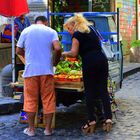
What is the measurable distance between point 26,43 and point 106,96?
1.45 meters

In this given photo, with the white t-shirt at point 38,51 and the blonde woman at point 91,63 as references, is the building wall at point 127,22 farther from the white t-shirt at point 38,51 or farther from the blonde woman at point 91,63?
the white t-shirt at point 38,51

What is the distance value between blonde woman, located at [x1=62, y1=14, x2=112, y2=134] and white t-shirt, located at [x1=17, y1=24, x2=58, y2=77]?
324mm

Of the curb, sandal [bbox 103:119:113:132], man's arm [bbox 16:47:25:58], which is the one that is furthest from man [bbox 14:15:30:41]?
the curb

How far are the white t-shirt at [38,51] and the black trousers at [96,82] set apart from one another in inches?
21.7

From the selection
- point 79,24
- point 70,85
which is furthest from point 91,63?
point 79,24

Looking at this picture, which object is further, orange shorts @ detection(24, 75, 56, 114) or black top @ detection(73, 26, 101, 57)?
black top @ detection(73, 26, 101, 57)

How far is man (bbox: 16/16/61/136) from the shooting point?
6941mm

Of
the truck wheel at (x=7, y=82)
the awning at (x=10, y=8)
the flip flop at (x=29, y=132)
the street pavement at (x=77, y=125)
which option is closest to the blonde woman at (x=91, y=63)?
the street pavement at (x=77, y=125)

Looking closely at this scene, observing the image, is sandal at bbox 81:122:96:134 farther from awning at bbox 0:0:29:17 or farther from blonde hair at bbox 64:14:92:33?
awning at bbox 0:0:29:17

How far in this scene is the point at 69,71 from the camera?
7.63 metres

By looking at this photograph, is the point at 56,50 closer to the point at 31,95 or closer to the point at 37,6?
the point at 31,95

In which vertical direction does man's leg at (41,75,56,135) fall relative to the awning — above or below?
below

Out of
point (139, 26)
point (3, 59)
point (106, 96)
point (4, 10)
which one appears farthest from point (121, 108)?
point (139, 26)

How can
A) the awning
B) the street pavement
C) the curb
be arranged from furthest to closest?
1. the curb
2. the awning
3. the street pavement
